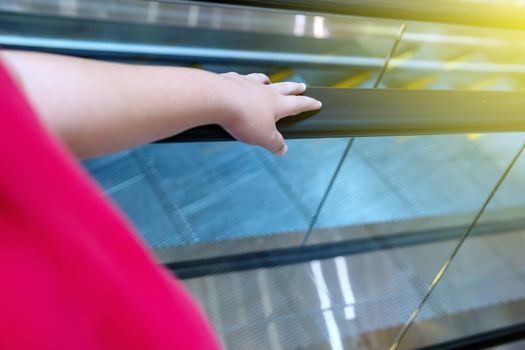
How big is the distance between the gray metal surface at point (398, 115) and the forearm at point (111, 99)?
48mm

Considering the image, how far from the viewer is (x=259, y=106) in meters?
0.77

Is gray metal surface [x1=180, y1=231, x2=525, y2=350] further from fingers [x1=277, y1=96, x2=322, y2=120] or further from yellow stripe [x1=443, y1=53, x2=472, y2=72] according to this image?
yellow stripe [x1=443, y1=53, x2=472, y2=72]

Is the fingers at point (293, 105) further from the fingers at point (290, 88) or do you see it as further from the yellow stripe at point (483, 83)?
the yellow stripe at point (483, 83)

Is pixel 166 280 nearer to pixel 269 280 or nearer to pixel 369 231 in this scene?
pixel 269 280

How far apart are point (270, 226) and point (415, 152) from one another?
2.78ft

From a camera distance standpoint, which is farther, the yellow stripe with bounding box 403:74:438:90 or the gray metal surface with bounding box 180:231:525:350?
the yellow stripe with bounding box 403:74:438:90

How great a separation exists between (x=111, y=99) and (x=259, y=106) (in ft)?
0.78

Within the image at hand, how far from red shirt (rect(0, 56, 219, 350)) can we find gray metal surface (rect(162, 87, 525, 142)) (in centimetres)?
31

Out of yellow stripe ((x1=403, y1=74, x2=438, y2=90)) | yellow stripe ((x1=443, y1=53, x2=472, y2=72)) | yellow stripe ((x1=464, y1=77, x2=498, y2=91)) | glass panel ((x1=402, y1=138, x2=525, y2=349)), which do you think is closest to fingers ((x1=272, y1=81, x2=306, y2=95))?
glass panel ((x1=402, y1=138, x2=525, y2=349))

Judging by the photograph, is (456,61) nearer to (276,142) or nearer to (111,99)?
(276,142)

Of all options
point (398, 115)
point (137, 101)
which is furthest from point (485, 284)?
point (137, 101)

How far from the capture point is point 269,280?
179 centimetres

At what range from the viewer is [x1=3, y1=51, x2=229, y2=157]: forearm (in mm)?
536

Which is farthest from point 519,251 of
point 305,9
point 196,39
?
point 196,39
